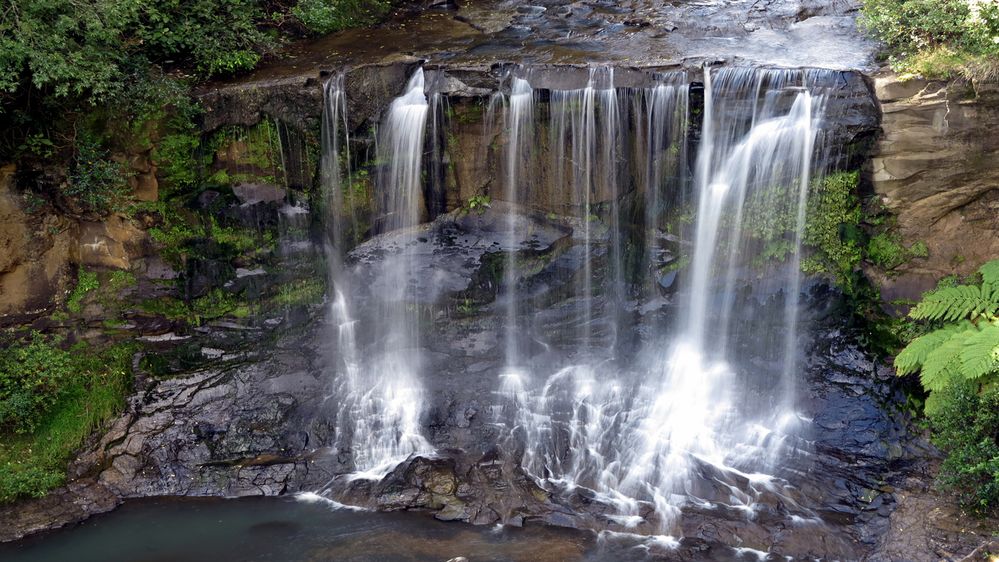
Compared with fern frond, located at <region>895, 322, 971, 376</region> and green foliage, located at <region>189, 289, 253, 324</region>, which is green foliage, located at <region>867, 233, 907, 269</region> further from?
green foliage, located at <region>189, 289, 253, 324</region>

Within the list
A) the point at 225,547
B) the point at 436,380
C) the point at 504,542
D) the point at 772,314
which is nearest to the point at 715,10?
the point at 772,314

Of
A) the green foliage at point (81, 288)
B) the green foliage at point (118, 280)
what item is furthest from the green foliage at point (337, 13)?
the green foliage at point (81, 288)

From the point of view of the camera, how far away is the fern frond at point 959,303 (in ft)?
29.3

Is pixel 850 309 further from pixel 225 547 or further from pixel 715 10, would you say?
pixel 225 547

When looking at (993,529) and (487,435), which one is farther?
(487,435)

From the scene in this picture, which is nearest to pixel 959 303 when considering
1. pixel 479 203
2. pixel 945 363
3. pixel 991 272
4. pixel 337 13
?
pixel 991 272

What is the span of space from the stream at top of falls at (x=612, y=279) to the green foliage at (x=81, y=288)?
3222 millimetres

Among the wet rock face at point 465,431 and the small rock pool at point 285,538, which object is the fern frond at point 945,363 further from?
the small rock pool at point 285,538

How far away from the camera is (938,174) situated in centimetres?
969

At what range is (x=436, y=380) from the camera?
11070 millimetres

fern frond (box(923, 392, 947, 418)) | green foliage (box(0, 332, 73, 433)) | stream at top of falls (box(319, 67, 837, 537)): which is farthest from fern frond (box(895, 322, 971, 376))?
A: green foliage (box(0, 332, 73, 433))

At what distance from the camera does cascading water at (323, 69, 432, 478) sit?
10.5m

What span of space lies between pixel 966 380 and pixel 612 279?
4503 millimetres

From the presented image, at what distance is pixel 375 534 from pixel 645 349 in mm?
4524
